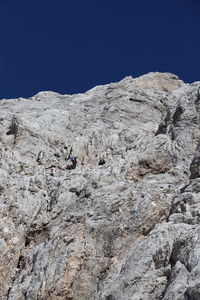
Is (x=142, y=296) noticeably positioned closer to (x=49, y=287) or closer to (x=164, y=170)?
(x=49, y=287)

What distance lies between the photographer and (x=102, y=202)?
3703cm

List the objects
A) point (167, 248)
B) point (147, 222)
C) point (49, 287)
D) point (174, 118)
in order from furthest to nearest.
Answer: point (174, 118), point (147, 222), point (49, 287), point (167, 248)

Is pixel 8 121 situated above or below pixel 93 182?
above

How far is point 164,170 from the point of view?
4162 cm

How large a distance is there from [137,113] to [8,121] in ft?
46.4

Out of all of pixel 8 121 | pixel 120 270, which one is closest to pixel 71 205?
pixel 120 270

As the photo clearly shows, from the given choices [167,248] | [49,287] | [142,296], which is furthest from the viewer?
[49,287]

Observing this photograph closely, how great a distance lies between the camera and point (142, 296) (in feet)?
88.0

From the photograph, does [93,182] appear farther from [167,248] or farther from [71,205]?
[167,248]

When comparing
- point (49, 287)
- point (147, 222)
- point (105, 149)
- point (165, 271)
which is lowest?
point (49, 287)

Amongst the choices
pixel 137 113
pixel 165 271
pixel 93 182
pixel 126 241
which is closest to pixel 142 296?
pixel 165 271

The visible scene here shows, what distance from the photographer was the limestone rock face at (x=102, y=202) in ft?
94.7

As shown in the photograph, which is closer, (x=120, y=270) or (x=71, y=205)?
(x=120, y=270)

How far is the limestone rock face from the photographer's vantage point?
2888cm
